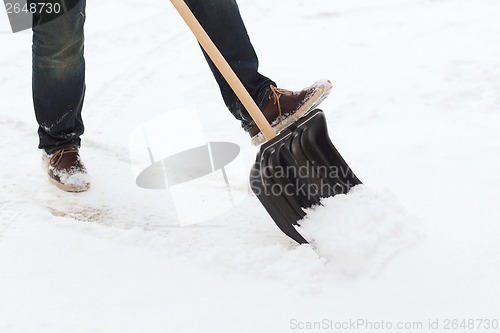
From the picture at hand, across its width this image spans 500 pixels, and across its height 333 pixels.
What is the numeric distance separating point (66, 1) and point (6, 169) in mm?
657

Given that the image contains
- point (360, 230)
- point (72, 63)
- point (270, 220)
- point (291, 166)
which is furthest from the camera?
point (72, 63)

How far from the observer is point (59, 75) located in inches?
72.0

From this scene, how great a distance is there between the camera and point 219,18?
1.77 metres

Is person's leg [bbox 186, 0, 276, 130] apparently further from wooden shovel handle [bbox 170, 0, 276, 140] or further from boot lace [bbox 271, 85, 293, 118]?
wooden shovel handle [bbox 170, 0, 276, 140]

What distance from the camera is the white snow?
51.8 inches

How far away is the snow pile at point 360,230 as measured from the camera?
1.39 metres

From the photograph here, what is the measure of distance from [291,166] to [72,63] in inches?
30.2

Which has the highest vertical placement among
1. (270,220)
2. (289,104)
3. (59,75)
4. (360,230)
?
(59,75)

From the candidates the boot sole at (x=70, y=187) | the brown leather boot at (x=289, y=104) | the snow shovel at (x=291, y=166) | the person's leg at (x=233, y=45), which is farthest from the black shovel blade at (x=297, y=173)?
the boot sole at (x=70, y=187)

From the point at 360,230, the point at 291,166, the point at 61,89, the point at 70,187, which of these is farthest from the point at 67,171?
the point at 360,230

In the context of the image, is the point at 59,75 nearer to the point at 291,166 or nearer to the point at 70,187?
the point at 70,187

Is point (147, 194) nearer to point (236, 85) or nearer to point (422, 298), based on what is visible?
point (236, 85)

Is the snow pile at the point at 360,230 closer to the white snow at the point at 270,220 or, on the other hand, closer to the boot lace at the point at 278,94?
the white snow at the point at 270,220

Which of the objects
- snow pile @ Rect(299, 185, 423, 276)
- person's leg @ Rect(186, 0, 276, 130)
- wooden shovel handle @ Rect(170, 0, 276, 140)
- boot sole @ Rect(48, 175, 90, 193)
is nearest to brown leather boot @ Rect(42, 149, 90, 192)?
boot sole @ Rect(48, 175, 90, 193)
